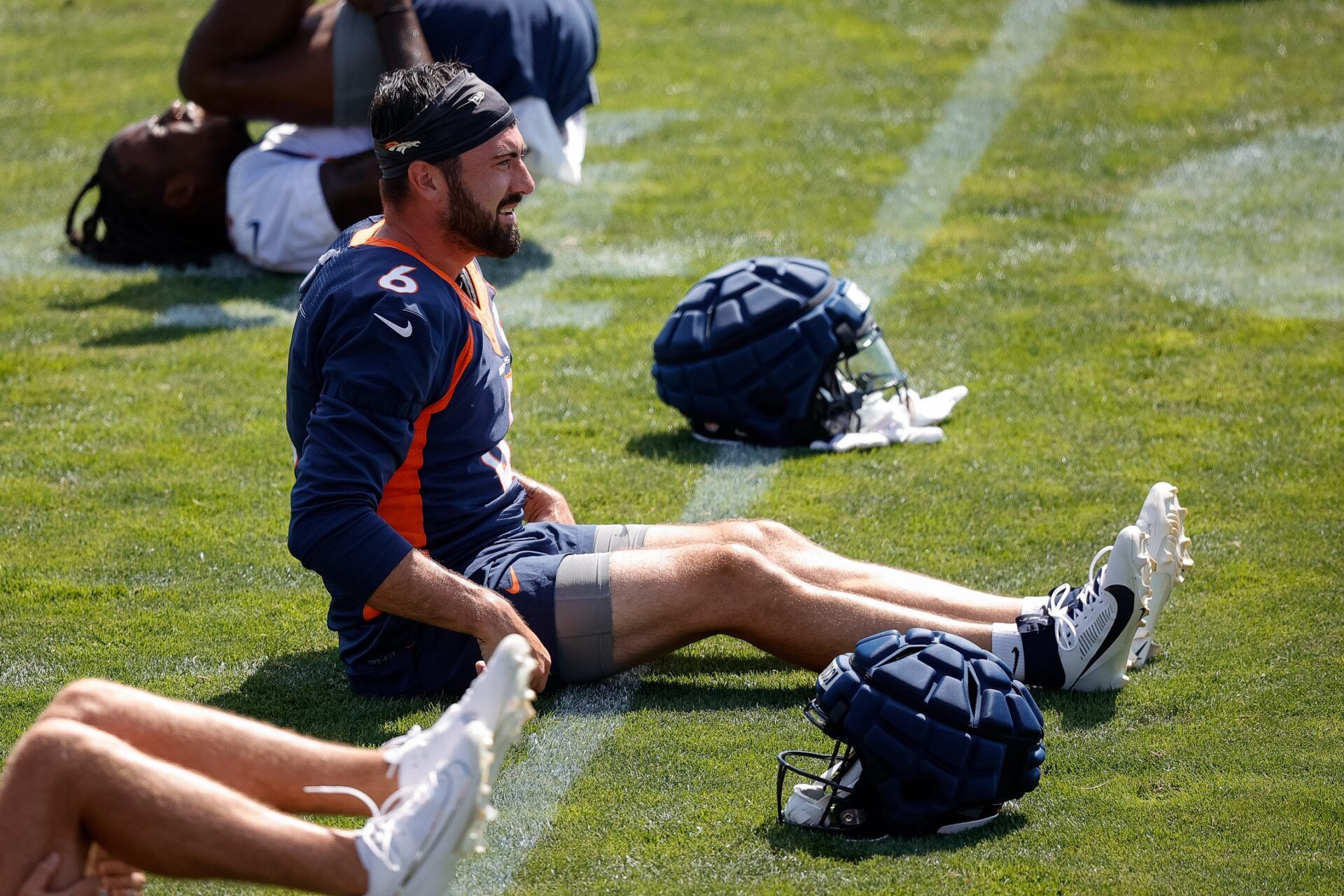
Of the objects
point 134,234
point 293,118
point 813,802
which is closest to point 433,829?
point 813,802

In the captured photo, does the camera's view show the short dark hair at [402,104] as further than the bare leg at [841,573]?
No

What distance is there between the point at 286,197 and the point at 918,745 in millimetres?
5495

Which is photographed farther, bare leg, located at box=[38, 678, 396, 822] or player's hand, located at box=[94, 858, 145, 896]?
bare leg, located at box=[38, 678, 396, 822]

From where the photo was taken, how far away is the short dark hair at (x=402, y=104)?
3.76 meters

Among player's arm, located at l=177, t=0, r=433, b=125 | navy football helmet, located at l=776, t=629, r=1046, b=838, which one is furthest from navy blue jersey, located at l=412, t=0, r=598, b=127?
navy football helmet, located at l=776, t=629, r=1046, b=838

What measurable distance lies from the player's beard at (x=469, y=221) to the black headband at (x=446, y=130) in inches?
3.0

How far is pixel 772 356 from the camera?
5.70m

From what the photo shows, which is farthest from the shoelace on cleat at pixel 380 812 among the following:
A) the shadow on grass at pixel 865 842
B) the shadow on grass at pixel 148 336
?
the shadow on grass at pixel 148 336

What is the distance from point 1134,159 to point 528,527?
6.34m

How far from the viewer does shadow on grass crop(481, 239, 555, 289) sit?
7.84m

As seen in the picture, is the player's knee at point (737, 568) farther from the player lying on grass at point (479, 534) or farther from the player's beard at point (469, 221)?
the player's beard at point (469, 221)

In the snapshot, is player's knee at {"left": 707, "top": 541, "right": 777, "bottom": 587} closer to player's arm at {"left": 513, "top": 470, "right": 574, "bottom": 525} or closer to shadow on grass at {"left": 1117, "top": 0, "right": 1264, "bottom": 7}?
player's arm at {"left": 513, "top": 470, "right": 574, "bottom": 525}

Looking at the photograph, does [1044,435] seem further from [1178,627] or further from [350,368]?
[350,368]

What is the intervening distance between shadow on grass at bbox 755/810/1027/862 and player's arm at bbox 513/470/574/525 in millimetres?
1303
